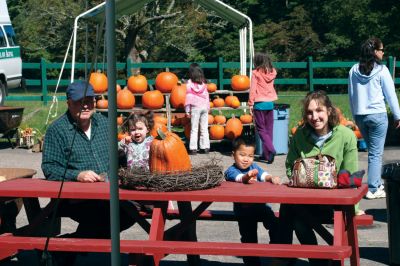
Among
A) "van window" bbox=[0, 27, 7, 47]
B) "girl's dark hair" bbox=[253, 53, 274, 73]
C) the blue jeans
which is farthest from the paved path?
"van window" bbox=[0, 27, 7, 47]

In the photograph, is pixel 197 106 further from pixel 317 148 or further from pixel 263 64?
pixel 317 148

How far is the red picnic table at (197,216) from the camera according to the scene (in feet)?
20.9

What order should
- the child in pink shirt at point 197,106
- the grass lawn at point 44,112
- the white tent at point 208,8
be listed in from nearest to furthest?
the child in pink shirt at point 197,106
the white tent at point 208,8
the grass lawn at point 44,112

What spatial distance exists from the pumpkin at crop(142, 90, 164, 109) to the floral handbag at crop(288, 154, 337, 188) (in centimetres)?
1081

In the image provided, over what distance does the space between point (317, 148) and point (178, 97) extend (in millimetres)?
10458

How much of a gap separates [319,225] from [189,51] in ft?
135

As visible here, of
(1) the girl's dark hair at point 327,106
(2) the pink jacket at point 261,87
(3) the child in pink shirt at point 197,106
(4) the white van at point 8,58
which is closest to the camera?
(1) the girl's dark hair at point 327,106

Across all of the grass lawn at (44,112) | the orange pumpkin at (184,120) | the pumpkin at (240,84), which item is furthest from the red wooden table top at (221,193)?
the grass lawn at (44,112)

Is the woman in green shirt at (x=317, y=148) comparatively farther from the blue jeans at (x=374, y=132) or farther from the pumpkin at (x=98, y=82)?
the pumpkin at (x=98, y=82)

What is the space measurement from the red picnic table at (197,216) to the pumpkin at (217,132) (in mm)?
10055

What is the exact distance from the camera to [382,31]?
145 feet

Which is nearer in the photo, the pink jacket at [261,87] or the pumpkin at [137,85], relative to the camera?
the pink jacket at [261,87]

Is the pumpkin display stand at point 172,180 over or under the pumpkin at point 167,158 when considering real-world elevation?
under

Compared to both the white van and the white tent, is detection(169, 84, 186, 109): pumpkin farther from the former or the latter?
the white van
